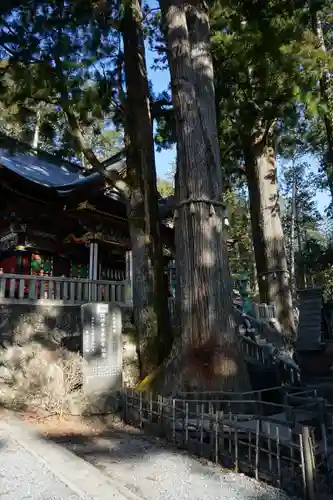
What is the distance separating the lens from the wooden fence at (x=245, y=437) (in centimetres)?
401

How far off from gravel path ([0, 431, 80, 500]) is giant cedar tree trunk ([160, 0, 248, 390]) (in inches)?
126

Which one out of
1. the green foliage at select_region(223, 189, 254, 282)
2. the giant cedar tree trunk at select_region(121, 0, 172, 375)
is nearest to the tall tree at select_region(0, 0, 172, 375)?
the giant cedar tree trunk at select_region(121, 0, 172, 375)

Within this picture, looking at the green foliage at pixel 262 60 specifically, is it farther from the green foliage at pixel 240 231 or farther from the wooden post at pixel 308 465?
the green foliage at pixel 240 231

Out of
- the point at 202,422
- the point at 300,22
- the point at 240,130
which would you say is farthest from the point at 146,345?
the point at 300,22

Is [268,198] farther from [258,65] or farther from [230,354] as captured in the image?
[230,354]

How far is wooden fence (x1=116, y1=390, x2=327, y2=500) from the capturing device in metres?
4.01

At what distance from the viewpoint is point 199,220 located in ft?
24.7

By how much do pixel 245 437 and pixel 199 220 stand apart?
3823mm

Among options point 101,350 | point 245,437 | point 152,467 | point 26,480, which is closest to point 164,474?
point 152,467

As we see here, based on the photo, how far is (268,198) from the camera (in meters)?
14.6

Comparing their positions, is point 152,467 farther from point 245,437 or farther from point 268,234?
point 268,234

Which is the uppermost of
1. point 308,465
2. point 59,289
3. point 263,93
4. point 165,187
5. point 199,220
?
point 165,187

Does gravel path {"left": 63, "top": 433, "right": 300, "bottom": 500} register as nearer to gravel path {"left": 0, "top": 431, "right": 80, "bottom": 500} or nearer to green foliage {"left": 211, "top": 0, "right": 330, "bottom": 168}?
gravel path {"left": 0, "top": 431, "right": 80, "bottom": 500}

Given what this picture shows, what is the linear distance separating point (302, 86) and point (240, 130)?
2.37 meters
